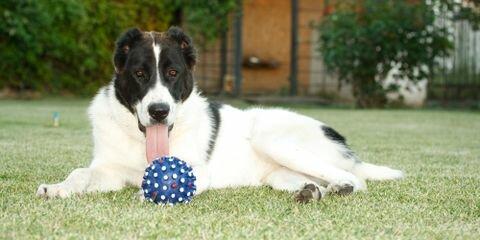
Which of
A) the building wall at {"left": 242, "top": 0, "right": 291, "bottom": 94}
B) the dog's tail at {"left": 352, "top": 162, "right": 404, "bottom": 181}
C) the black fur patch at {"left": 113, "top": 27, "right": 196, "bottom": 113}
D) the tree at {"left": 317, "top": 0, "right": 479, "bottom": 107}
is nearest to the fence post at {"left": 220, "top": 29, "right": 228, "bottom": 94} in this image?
the building wall at {"left": 242, "top": 0, "right": 291, "bottom": 94}

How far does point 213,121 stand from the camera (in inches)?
160

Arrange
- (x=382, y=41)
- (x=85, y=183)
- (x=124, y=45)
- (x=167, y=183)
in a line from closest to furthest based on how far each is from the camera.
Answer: (x=167, y=183)
(x=85, y=183)
(x=124, y=45)
(x=382, y=41)

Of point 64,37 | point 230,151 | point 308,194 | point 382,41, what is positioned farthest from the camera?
point 64,37

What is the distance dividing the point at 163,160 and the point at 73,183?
455 mm

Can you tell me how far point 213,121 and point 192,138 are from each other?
269 millimetres

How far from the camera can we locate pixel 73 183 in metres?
3.36

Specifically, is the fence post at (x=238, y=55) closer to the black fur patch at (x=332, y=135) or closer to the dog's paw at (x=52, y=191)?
the black fur patch at (x=332, y=135)

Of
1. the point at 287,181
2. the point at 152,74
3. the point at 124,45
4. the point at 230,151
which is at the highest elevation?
the point at 124,45

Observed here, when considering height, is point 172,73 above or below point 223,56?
above

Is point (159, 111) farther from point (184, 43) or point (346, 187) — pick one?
point (346, 187)

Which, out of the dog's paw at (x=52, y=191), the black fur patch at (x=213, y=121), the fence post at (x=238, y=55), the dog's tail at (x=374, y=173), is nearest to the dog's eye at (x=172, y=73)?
the black fur patch at (x=213, y=121)

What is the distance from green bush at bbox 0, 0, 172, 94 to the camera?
41.1ft

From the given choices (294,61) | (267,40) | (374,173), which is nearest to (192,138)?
(374,173)

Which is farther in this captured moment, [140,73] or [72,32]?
[72,32]
